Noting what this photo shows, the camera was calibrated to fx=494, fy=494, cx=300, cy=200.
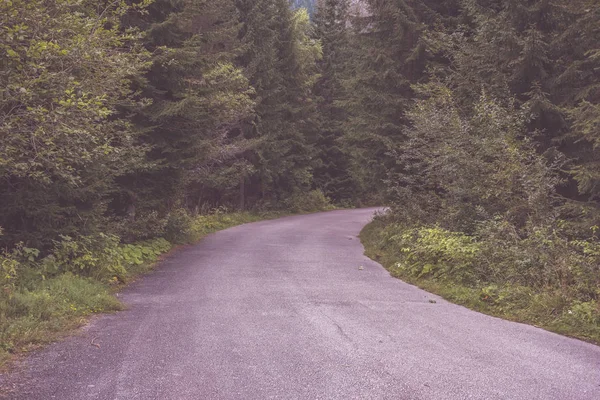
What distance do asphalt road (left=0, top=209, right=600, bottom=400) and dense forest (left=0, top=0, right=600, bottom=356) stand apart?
51.4 inches

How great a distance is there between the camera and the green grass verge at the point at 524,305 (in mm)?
6777

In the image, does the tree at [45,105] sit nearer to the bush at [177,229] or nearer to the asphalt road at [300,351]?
the asphalt road at [300,351]

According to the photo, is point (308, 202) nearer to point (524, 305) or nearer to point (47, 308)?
point (524, 305)

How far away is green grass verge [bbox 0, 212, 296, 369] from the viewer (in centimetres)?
566

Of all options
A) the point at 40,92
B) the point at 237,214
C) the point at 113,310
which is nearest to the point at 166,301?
the point at 113,310

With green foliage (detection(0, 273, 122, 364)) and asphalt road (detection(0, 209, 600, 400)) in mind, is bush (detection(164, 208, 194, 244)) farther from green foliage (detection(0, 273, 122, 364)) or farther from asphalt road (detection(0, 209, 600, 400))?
green foliage (detection(0, 273, 122, 364))

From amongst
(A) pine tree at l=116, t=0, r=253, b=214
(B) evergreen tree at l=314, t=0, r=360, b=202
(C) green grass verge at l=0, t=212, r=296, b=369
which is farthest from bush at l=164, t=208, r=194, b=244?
(B) evergreen tree at l=314, t=0, r=360, b=202

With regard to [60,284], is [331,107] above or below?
above

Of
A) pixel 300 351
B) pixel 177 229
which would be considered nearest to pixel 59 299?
pixel 300 351

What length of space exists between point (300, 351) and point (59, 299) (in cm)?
→ 379

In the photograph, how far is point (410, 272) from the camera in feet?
35.8

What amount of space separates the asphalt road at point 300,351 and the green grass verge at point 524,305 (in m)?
0.39

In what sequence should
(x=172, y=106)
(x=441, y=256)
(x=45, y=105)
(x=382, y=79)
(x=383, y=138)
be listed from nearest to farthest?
1. (x=45, y=105)
2. (x=441, y=256)
3. (x=172, y=106)
4. (x=383, y=138)
5. (x=382, y=79)

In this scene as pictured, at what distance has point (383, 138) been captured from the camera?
730 inches
